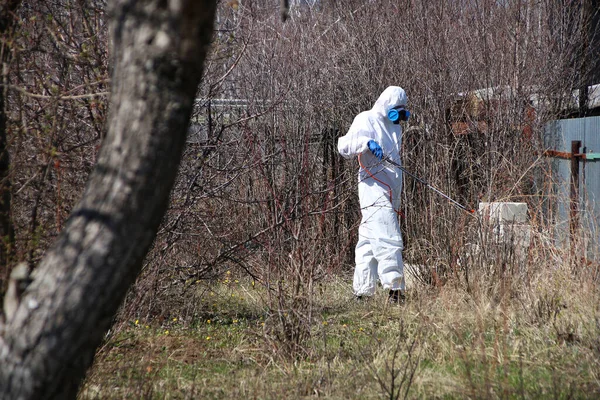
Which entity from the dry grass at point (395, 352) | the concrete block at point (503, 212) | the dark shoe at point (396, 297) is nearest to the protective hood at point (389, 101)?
the concrete block at point (503, 212)

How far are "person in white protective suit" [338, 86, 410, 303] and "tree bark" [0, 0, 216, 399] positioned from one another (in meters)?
4.74

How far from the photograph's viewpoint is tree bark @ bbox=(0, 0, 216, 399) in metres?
2.22

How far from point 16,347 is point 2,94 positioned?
4.94 feet

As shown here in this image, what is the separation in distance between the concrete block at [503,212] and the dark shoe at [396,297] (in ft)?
3.51

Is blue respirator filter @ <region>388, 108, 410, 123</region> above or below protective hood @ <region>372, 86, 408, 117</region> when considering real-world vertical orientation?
below

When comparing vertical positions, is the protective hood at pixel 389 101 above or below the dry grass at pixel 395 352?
above

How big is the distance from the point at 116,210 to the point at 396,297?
16.6 feet

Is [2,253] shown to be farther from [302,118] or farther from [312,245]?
[302,118]

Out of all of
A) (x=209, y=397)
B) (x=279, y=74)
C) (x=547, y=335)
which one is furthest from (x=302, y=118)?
(x=209, y=397)

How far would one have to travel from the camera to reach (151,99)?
7.46 ft

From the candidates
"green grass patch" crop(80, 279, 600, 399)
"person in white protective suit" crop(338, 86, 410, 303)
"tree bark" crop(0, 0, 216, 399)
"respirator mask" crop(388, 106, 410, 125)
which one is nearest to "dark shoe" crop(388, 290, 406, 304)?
"person in white protective suit" crop(338, 86, 410, 303)

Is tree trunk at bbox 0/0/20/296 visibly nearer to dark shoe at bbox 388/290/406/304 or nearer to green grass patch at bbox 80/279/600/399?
green grass patch at bbox 80/279/600/399

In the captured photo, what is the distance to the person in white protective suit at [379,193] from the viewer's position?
696 cm

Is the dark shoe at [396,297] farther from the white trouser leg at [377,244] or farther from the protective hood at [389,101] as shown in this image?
the protective hood at [389,101]
